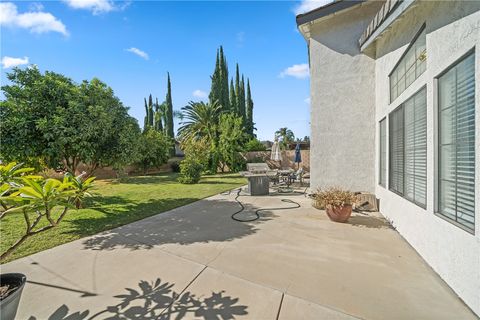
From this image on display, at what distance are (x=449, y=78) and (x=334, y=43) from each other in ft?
17.0

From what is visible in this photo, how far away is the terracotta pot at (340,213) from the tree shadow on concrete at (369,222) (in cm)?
23

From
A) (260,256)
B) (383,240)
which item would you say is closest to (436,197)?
(383,240)

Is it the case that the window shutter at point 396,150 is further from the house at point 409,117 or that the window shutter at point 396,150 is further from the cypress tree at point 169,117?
the cypress tree at point 169,117

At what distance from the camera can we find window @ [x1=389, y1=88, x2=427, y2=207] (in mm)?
3865

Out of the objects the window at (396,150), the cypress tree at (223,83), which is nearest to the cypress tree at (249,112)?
the cypress tree at (223,83)

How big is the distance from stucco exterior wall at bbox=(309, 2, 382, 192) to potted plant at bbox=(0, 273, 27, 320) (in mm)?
7480

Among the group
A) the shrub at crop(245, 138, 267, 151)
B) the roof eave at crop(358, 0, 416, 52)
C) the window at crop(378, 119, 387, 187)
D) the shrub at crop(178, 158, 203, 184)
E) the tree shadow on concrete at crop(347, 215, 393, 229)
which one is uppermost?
the roof eave at crop(358, 0, 416, 52)

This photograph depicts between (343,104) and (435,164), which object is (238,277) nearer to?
(435,164)

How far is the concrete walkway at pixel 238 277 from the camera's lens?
8.18 feet

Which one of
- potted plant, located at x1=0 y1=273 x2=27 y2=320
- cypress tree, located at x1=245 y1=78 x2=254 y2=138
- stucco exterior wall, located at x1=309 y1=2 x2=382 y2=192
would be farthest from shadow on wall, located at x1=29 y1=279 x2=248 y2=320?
cypress tree, located at x1=245 y1=78 x2=254 y2=138

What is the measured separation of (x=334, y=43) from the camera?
24.1 ft

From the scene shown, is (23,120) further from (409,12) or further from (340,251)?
(409,12)

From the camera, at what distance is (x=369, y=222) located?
573cm

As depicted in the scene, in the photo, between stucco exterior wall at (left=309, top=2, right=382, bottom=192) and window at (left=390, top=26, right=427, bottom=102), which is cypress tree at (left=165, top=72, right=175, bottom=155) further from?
window at (left=390, top=26, right=427, bottom=102)
